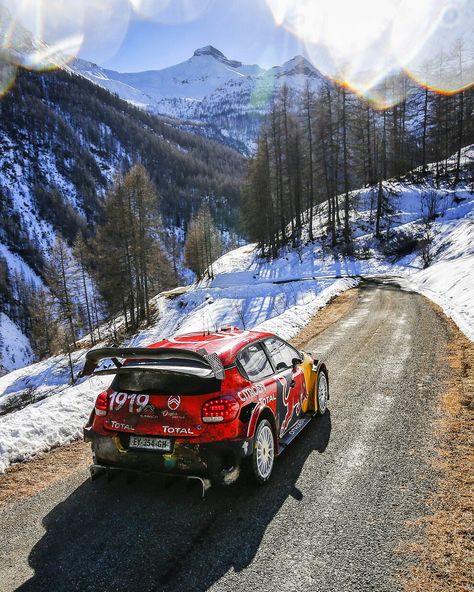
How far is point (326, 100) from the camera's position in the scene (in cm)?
4209

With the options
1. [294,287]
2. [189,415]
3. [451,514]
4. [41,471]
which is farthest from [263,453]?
[294,287]

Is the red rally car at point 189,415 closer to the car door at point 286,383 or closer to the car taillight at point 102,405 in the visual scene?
the car taillight at point 102,405

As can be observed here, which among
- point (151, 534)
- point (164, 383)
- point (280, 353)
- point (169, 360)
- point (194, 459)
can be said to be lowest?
point (151, 534)

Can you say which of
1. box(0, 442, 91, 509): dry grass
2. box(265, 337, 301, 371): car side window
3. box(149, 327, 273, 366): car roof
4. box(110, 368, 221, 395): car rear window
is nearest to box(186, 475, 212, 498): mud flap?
box(110, 368, 221, 395): car rear window

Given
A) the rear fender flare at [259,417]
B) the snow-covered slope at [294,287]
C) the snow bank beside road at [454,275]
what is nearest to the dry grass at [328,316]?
the snow-covered slope at [294,287]

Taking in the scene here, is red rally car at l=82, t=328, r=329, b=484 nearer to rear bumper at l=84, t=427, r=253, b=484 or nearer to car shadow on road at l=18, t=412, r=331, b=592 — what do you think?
rear bumper at l=84, t=427, r=253, b=484

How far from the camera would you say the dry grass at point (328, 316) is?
13.3m

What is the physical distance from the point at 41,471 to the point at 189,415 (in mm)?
2865

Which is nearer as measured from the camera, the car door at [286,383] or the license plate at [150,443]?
the license plate at [150,443]

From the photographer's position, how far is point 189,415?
4191 mm

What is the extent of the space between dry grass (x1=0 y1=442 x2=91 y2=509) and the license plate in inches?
66.2

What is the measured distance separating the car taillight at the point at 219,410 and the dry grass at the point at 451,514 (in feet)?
6.71

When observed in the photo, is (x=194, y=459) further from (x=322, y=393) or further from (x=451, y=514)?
(x=322, y=393)

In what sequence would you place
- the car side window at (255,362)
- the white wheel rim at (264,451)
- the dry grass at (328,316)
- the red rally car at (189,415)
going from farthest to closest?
the dry grass at (328,316) → the car side window at (255,362) → the white wheel rim at (264,451) → the red rally car at (189,415)
